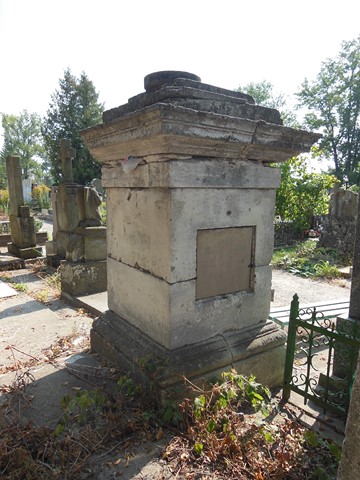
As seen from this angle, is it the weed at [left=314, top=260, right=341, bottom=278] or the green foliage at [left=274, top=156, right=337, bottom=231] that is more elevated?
the green foliage at [left=274, top=156, right=337, bottom=231]

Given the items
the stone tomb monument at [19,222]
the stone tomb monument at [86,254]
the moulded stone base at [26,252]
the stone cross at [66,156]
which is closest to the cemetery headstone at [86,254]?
the stone tomb monument at [86,254]

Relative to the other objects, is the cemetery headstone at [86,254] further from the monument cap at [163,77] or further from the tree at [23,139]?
the tree at [23,139]

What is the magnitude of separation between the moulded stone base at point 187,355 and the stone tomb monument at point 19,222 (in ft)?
21.2

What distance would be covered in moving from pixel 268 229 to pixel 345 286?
598 centimetres

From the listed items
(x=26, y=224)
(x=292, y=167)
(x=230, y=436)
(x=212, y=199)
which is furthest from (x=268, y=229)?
(x=292, y=167)

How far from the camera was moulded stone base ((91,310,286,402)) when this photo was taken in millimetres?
2213

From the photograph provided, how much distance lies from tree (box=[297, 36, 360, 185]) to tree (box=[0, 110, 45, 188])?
113 feet

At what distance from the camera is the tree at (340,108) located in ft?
91.8

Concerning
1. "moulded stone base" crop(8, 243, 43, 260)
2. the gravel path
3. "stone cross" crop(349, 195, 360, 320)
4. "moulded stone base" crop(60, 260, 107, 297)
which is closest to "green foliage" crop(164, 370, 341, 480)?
"stone cross" crop(349, 195, 360, 320)

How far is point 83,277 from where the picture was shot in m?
5.41

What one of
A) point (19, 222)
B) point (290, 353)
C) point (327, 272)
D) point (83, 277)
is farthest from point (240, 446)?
point (19, 222)

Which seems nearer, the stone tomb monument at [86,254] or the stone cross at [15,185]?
the stone tomb monument at [86,254]

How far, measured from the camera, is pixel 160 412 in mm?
2139

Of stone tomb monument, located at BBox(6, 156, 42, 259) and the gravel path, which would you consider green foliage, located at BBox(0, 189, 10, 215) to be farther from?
the gravel path
